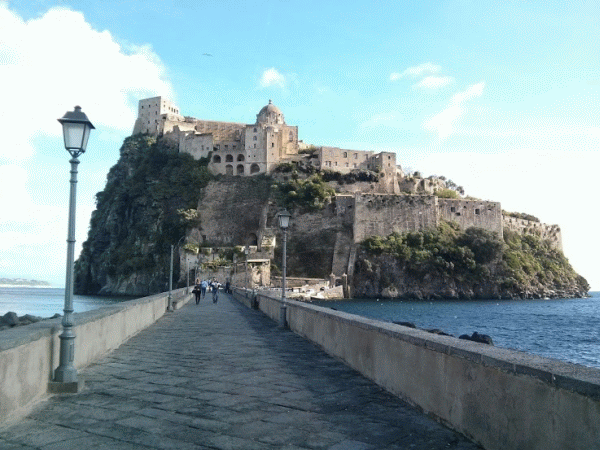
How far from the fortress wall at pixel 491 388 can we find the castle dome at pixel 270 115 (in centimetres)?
9286

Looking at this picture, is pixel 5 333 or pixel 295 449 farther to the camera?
pixel 5 333

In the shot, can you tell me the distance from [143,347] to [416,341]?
Result: 6701 millimetres

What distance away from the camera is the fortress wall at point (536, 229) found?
91.3 metres

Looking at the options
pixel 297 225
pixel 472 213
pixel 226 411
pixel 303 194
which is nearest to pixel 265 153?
pixel 303 194

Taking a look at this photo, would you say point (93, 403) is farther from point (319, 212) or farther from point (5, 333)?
point (319, 212)

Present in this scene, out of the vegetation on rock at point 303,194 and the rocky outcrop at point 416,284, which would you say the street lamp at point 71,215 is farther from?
the vegetation on rock at point 303,194

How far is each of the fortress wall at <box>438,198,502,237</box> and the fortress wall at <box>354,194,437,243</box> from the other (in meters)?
3.90

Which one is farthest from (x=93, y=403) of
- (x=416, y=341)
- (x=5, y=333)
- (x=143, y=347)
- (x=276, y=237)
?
(x=276, y=237)

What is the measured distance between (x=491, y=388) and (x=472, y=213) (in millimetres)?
81989

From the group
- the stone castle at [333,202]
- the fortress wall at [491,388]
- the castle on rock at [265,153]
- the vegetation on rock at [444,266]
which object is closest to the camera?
the fortress wall at [491,388]

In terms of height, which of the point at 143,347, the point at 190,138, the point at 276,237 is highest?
the point at 190,138

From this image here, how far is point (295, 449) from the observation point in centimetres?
440

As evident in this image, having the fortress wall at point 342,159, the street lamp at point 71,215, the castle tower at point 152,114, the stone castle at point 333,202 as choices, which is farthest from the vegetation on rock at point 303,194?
the street lamp at point 71,215

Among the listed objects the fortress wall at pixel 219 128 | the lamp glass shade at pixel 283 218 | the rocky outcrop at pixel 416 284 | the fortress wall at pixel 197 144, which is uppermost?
the fortress wall at pixel 219 128
